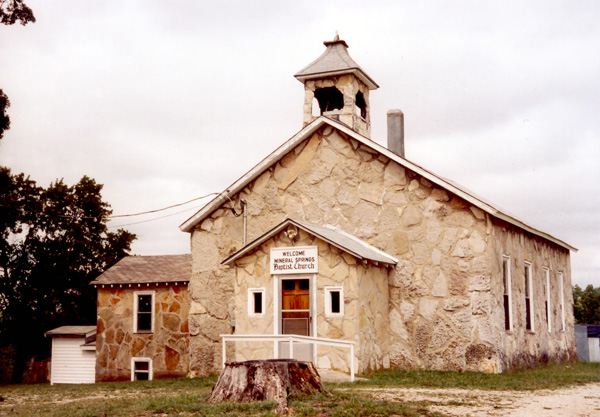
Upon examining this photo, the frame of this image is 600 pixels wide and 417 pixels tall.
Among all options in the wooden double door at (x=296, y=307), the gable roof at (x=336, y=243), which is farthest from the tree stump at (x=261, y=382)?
the wooden double door at (x=296, y=307)

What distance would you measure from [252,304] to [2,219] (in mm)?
19933

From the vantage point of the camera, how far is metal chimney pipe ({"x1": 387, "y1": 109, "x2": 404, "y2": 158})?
2280 cm

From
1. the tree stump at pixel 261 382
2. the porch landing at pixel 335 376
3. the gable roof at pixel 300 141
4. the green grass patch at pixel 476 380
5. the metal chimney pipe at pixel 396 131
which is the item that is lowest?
the green grass patch at pixel 476 380

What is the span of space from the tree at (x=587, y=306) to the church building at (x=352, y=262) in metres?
23.2

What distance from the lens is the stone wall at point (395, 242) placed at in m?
18.7

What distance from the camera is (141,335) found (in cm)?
2770

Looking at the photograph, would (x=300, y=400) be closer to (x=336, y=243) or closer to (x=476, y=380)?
(x=476, y=380)

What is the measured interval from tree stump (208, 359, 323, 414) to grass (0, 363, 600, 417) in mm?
236

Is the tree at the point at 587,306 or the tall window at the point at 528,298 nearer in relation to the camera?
the tall window at the point at 528,298

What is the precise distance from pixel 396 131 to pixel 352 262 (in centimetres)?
642

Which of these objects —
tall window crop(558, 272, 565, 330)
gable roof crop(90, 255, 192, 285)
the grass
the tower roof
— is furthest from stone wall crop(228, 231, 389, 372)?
tall window crop(558, 272, 565, 330)

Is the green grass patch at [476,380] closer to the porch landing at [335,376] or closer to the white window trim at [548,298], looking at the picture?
the porch landing at [335,376]

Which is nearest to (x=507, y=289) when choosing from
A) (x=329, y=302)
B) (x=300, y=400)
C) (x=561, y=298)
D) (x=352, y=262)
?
(x=352, y=262)

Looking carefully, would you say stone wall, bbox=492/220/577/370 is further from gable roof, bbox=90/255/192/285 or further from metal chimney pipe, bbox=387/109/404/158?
gable roof, bbox=90/255/192/285
